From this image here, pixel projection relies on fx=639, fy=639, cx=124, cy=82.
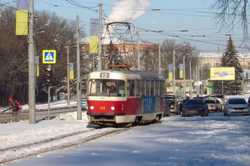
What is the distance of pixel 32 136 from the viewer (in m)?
25.2

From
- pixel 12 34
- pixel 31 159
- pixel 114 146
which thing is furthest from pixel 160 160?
pixel 12 34

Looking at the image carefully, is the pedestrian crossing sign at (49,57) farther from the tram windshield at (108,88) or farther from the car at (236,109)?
the car at (236,109)

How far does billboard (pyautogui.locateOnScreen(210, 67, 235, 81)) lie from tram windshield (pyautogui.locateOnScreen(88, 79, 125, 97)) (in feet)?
323

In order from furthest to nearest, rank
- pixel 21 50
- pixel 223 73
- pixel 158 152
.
Result: pixel 223 73 < pixel 21 50 < pixel 158 152

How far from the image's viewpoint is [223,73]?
424 ft

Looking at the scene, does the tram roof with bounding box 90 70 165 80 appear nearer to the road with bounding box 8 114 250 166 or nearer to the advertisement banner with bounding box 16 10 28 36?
the advertisement banner with bounding box 16 10 28 36

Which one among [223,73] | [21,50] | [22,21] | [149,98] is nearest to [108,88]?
[149,98]

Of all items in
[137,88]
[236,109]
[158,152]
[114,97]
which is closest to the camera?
[158,152]

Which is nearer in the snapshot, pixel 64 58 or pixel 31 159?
pixel 31 159

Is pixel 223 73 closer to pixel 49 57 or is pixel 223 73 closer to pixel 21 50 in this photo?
pixel 21 50

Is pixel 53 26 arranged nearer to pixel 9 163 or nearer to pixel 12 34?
pixel 12 34

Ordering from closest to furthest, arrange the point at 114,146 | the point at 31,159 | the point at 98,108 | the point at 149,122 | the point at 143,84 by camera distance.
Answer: the point at 31,159 < the point at 114,146 < the point at 98,108 < the point at 143,84 < the point at 149,122

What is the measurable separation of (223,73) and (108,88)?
10016 centimetres

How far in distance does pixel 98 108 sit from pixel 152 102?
5.11 meters
